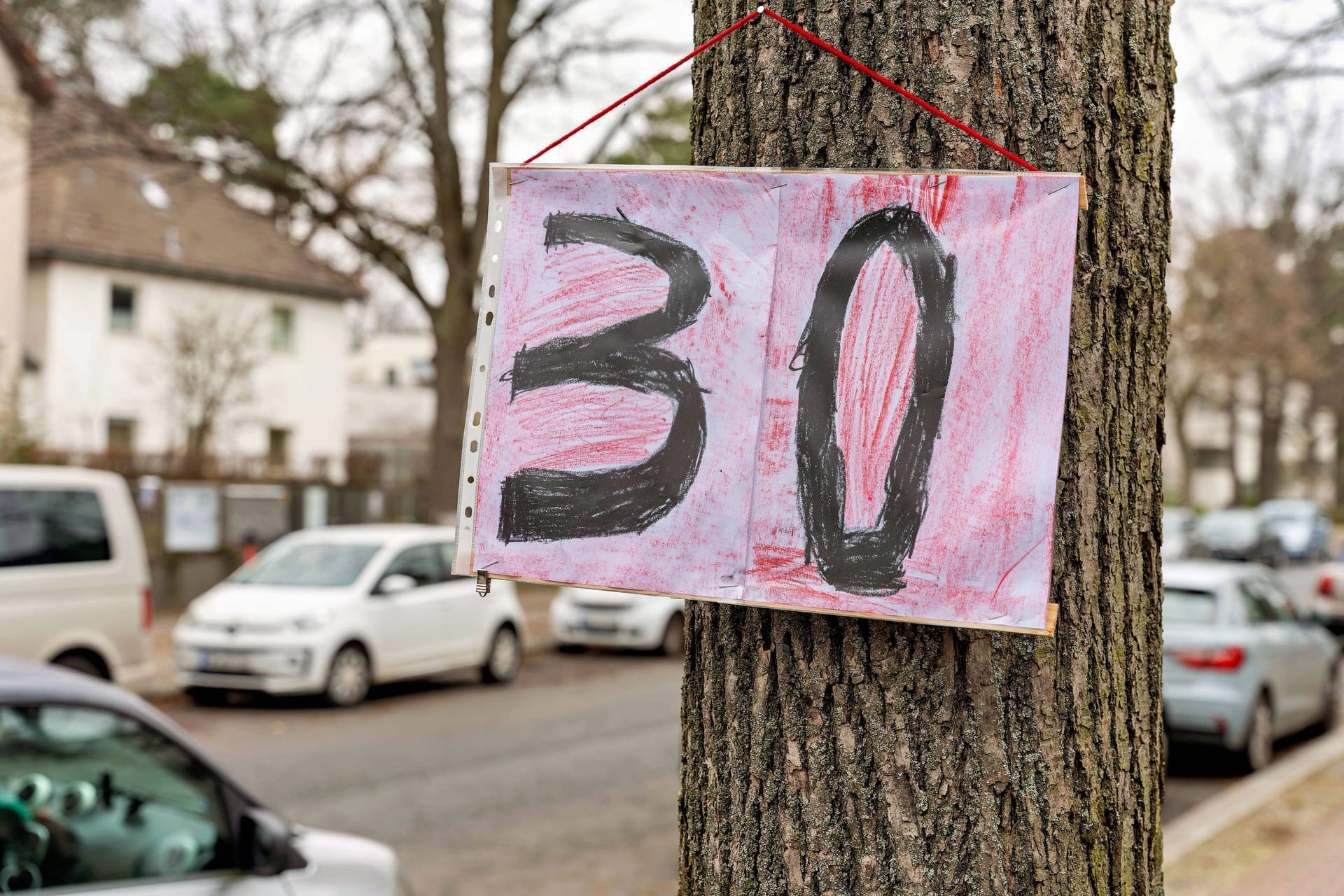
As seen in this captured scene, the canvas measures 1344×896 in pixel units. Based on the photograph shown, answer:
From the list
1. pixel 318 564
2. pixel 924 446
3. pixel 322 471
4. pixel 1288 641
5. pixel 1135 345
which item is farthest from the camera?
pixel 322 471

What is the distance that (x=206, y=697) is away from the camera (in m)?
11.7

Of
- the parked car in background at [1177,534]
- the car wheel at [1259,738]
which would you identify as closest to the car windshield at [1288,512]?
the parked car in background at [1177,534]

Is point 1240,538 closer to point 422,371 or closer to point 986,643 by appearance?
point 986,643

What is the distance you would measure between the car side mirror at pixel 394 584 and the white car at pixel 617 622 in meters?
3.17

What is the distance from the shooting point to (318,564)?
1231cm

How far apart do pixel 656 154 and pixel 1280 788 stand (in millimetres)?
11373

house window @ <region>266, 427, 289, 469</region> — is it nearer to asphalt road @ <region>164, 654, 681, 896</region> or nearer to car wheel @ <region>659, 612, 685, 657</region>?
car wheel @ <region>659, 612, 685, 657</region>

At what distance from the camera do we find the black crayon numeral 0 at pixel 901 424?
1.66 m

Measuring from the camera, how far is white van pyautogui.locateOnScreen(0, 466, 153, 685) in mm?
8844

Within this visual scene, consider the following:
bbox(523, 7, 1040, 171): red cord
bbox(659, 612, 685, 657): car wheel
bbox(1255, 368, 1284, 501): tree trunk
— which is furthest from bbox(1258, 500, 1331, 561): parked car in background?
bbox(523, 7, 1040, 171): red cord

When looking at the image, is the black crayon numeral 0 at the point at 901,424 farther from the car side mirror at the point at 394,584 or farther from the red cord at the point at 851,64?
the car side mirror at the point at 394,584

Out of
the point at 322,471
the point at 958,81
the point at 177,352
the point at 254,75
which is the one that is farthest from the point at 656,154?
the point at 958,81

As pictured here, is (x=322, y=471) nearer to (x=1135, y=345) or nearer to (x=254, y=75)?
(x=254, y=75)

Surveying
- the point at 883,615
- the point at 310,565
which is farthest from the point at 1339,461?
the point at 883,615
